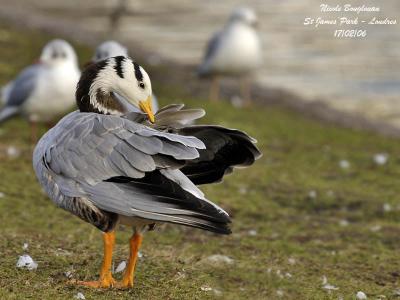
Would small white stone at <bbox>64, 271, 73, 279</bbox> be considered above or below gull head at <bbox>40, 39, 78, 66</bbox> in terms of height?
below

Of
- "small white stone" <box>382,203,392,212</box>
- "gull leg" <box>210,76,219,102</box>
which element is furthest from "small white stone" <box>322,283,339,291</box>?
"gull leg" <box>210,76,219,102</box>

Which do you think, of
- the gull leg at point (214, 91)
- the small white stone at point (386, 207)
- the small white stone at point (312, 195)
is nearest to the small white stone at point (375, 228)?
the small white stone at point (386, 207)

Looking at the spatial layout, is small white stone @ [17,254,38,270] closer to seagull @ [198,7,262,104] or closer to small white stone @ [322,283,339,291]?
small white stone @ [322,283,339,291]

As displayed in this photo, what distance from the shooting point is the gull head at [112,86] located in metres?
5.59

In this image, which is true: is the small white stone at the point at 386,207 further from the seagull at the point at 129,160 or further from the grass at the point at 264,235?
the seagull at the point at 129,160

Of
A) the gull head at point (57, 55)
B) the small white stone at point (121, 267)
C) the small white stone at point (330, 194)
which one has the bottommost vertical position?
the small white stone at point (121, 267)

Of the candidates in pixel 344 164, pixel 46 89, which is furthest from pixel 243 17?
pixel 344 164

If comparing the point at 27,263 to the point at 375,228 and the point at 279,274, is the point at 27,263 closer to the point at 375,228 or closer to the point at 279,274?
the point at 279,274

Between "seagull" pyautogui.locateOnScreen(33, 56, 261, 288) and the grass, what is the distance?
1.93 feet

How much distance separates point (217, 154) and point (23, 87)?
628cm

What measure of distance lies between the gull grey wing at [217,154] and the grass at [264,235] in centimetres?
75

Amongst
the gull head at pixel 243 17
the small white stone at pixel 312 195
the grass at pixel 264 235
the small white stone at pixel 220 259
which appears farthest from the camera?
the gull head at pixel 243 17

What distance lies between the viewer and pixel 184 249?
689cm

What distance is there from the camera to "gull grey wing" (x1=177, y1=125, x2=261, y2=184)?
17.6 ft
